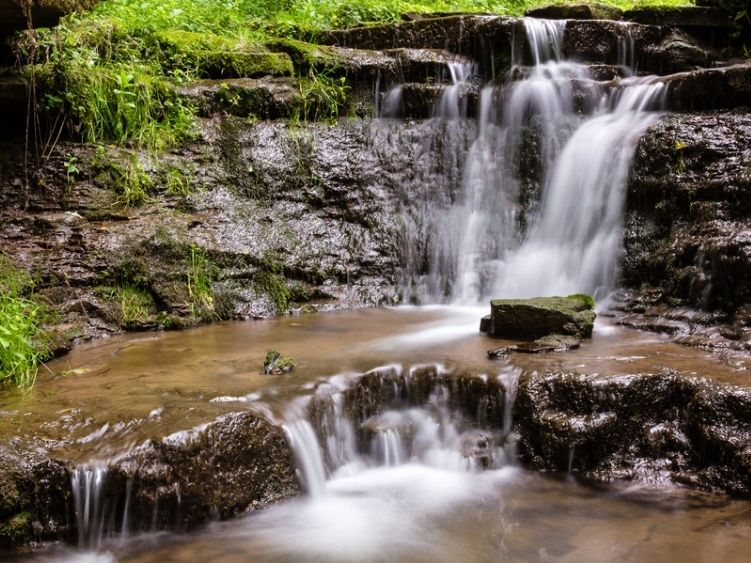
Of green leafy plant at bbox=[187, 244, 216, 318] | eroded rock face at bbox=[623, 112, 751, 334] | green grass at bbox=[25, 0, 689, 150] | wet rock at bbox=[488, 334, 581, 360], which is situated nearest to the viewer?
wet rock at bbox=[488, 334, 581, 360]

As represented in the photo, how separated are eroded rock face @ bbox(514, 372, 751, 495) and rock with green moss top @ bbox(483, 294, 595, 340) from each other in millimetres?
1086

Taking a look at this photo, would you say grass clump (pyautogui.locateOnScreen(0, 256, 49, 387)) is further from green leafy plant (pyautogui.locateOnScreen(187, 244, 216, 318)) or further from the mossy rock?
the mossy rock

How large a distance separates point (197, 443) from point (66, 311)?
3.27 meters

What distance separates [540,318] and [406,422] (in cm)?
158

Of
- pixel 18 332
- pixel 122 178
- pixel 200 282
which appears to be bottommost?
pixel 200 282

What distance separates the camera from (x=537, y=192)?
7.89 metres

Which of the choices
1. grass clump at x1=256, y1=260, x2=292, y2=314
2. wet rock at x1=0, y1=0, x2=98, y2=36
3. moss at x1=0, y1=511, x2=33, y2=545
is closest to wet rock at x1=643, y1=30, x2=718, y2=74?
grass clump at x1=256, y1=260, x2=292, y2=314

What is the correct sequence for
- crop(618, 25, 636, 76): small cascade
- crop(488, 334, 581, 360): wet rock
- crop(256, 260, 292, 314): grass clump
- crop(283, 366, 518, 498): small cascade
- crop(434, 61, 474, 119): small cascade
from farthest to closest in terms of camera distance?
crop(618, 25, 636, 76): small cascade
crop(434, 61, 474, 119): small cascade
crop(256, 260, 292, 314): grass clump
crop(488, 334, 581, 360): wet rock
crop(283, 366, 518, 498): small cascade

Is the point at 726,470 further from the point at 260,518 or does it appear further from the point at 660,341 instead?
the point at 260,518

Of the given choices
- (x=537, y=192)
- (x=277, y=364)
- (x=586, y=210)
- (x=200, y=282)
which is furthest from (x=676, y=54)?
(x=277, y=364)

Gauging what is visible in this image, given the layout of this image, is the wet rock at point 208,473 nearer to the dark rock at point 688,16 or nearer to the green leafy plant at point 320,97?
the green leafy plant at point 320,97

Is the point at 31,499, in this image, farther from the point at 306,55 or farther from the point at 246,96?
the point at 306,55

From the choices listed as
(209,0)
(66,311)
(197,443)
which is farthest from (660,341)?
(209,0)

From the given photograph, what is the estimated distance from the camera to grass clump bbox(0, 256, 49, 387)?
4391 millimetres
